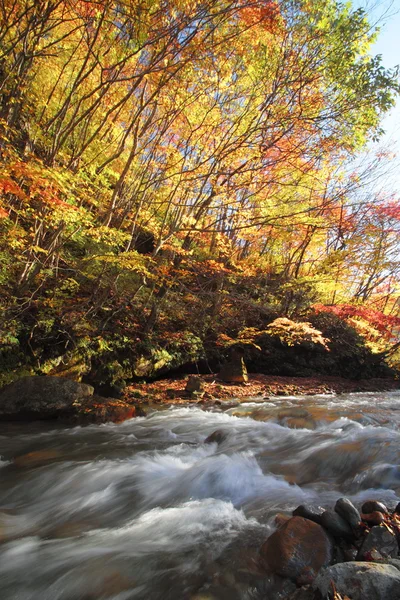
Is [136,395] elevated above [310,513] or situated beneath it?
situated beneath

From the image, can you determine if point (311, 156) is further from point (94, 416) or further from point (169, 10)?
point (94, 416)

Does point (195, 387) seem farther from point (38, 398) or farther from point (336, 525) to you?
point (336, 525)

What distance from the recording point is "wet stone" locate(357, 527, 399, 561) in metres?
2.28

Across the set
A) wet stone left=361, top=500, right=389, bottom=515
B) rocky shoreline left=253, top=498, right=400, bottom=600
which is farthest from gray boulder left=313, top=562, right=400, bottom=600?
wet stone left=361, top=500, right=389, bottom=515

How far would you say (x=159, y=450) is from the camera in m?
5.18

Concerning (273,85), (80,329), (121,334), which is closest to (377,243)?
(273,85)

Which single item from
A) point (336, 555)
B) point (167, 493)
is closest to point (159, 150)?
point (167, 493)

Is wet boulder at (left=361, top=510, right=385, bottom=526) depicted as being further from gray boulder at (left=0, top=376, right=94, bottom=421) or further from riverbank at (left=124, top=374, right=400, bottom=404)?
riverbank at (left=124, top=374, right=400, bottom=404)

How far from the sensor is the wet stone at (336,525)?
8.20 feet

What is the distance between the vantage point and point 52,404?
20.9 ft

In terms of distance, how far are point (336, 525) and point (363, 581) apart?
0.74 m

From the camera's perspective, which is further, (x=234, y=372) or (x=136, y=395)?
(x=234, y=372)

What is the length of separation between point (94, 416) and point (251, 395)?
464cm

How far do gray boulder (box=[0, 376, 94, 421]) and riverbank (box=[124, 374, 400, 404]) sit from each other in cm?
162
